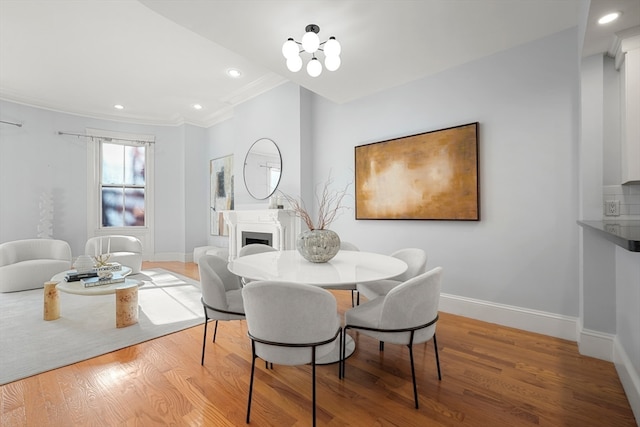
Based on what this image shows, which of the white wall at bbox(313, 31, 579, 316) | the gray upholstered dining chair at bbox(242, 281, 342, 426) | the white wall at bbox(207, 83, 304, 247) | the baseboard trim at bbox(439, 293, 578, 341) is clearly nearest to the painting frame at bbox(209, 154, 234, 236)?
the white wall at bbox(207, 83, 304, 247)

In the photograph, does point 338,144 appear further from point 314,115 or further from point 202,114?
point 202,114

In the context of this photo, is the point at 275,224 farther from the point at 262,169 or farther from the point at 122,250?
the point at 122,250

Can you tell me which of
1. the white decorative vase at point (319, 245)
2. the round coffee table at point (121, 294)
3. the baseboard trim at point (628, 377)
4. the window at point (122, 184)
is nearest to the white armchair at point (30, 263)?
the window at point (122, 184)

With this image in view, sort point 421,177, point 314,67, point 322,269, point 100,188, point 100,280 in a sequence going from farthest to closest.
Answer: point 100,188 < point 421,177 < point 100,280 < point 314,67 < point 322,269

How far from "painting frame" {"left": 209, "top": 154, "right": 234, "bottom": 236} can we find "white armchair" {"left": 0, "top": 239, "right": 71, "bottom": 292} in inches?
94.1

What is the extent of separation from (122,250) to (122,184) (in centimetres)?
173

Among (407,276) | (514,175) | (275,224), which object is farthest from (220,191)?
(514,175)

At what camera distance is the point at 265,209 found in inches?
166

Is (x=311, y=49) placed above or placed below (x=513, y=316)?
above

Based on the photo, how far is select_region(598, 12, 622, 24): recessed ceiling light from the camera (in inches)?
63.4

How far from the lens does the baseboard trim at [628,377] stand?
4.64 ft

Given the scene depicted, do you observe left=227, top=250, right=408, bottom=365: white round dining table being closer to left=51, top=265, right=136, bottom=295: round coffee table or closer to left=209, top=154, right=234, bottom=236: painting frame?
left=51, top=265, right=136, bottom=295: round coffee table

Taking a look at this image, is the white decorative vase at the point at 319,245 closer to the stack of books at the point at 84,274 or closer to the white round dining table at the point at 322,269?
the white round dining table at the point at 322,269

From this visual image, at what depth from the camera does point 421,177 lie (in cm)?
302
